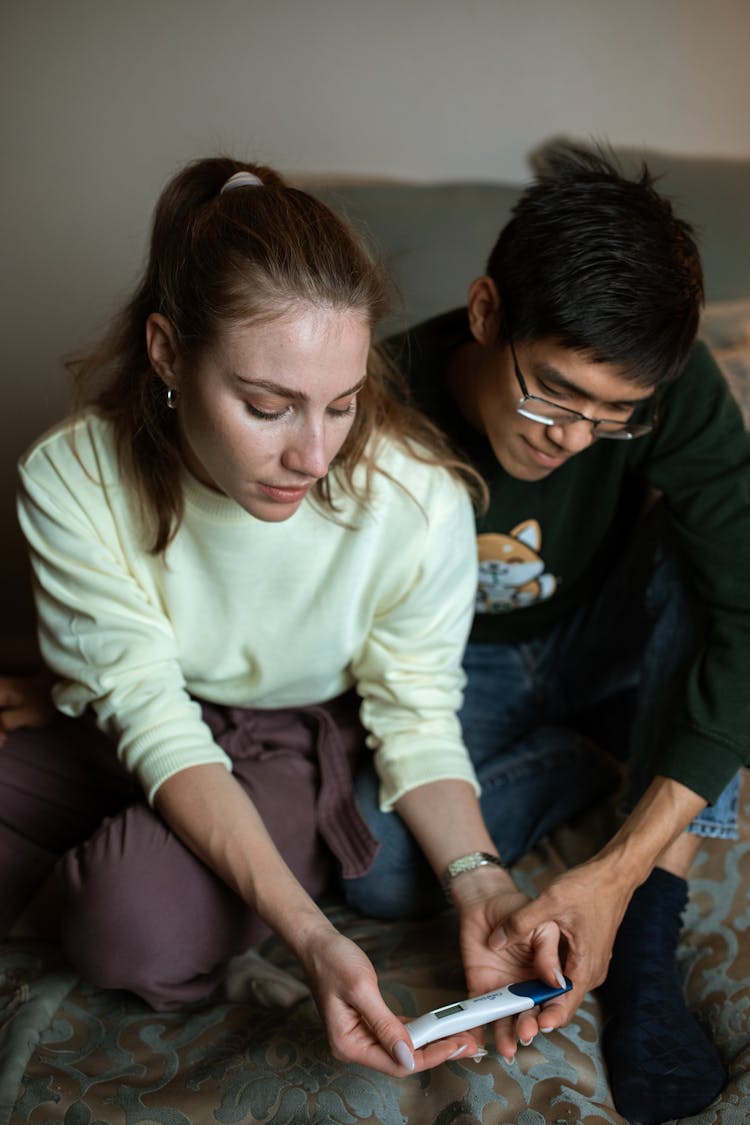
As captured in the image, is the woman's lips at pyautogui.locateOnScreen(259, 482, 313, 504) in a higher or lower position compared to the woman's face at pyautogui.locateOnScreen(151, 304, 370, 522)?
lower

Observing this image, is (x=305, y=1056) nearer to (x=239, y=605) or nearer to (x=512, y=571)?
(x=239, y=605)

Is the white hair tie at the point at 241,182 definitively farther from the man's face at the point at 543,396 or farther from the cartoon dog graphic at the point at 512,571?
the cartoon dog graphic at the point at 512,571

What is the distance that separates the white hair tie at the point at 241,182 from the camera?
1056mm

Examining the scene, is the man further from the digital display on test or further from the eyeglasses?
the digital display on test

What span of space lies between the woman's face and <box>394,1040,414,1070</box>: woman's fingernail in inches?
19.7

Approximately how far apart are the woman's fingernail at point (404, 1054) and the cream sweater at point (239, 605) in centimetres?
37

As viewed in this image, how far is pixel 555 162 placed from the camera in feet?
4.35

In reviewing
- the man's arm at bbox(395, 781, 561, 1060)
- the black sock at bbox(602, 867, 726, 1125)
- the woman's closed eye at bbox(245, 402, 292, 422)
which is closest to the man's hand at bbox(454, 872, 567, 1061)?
the man's arm at bbox(395, 781, 561, 1060)

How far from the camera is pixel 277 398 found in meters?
1.00

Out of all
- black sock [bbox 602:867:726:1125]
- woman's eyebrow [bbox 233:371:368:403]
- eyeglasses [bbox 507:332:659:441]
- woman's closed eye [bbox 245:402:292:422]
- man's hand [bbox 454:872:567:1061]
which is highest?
woman's eyebrow [bbox 233:371:368:403]

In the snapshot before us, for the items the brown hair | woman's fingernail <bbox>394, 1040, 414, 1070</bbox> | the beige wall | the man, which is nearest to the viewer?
woman's fingernail <bbox>394, 1040, 414, 1070</bbox>

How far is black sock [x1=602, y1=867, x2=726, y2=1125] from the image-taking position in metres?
1.02

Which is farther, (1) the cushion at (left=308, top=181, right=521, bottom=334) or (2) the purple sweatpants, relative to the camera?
(1) the cushion at (left=308, top=181, right=521, bottom=334)

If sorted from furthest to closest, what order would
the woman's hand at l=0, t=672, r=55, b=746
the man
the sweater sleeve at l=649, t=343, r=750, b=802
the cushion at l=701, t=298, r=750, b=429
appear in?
the cushion at l=701, t=298, r=750, b=429
the woman's hand at l=0, t=672, r=55, b=746
the sweater sleeve at l=649, t=343, r=750, b=802
the man
